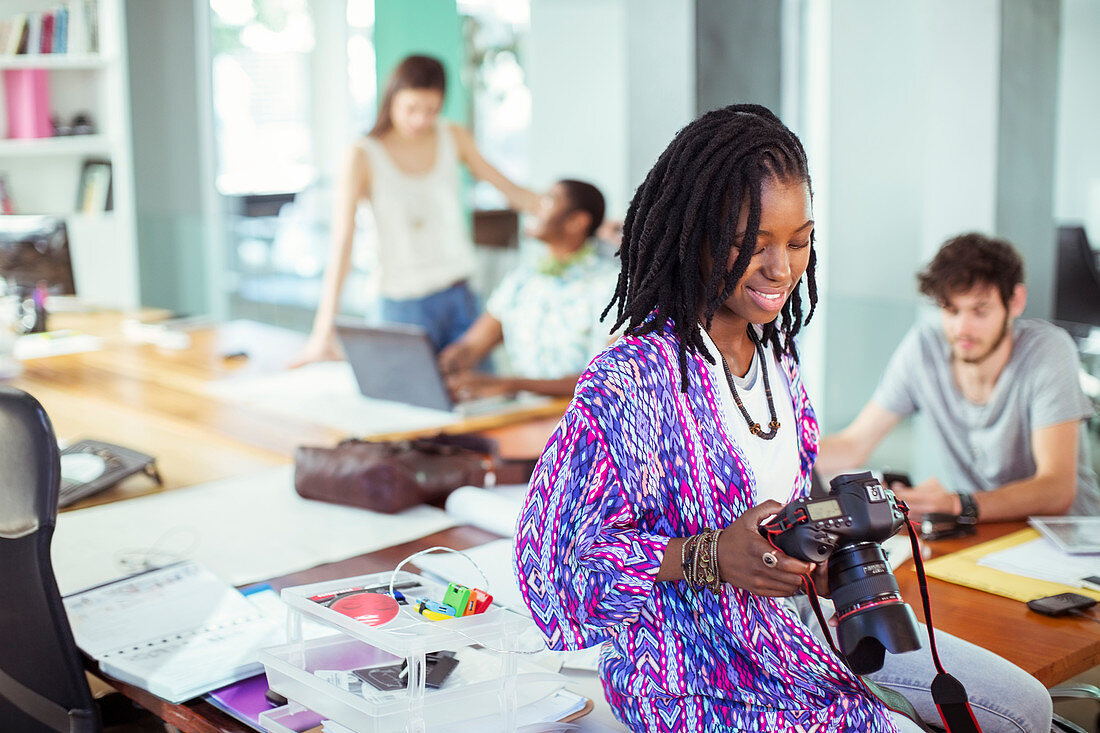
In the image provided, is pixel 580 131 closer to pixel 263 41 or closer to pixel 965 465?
pixel 263 41

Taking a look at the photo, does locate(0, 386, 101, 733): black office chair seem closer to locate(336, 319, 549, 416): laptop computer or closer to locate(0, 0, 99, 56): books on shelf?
locate(336, 319, 549, 416): laptop computer

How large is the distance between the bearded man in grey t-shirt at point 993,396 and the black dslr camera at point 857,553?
2.95 feet

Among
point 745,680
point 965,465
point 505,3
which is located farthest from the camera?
point 505,3

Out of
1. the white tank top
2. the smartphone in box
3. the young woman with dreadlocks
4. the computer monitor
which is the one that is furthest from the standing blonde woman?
the young woman with dreadlocks

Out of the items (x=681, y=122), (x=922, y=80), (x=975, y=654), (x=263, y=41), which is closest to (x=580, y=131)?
(x=263, y=41)

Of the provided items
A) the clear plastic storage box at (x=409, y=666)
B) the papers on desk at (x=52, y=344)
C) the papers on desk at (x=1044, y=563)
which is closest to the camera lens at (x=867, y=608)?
the clear plastic storage box at (x=409, y=666)

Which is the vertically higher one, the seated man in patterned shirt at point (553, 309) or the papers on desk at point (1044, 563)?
the seated man in patterned shirt at point (553, 309)

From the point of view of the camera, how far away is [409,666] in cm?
132

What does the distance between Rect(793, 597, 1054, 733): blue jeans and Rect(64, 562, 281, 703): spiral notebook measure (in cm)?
79

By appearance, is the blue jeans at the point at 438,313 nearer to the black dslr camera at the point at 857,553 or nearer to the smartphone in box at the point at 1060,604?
the smartphone in box at the point at 1060,604

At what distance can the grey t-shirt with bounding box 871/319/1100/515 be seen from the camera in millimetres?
2260

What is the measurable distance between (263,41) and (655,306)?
9.02 metres

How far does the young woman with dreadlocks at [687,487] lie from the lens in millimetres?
1256

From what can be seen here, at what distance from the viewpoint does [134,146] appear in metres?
6.00
